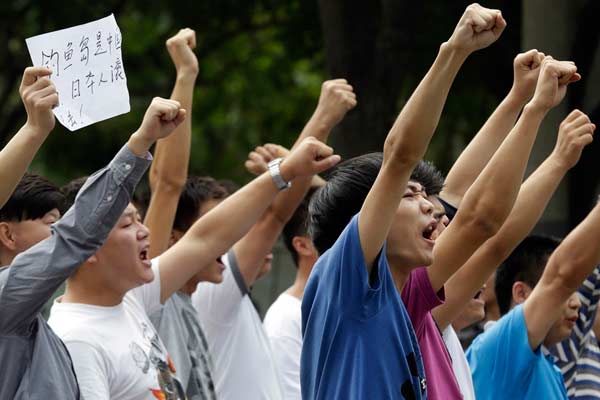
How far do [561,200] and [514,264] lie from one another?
11.7ft

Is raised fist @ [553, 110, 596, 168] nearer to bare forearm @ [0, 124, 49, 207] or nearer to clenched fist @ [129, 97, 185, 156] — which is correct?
clenched fist @ [129, 97, 185, 156]

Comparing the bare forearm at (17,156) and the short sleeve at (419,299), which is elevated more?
the bare forearm at (17,156)

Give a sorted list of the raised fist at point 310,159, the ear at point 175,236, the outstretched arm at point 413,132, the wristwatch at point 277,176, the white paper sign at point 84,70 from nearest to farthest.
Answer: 1. the outstretched arm at point 413,132
2. the white paper sign at point 84,70
3. the raised fist at point 310,159
4. the wristwatch at point 277,176
5. the ear at point 175,236

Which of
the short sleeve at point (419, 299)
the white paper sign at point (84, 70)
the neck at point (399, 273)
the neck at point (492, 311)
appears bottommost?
the neck at point (492, 311)

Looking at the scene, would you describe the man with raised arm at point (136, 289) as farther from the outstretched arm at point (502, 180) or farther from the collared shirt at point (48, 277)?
the outstretched arm at point (502, 180)

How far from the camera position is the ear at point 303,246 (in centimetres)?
642

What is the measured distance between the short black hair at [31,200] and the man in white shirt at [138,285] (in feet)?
0.77

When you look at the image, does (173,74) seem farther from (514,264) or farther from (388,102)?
(514,264)

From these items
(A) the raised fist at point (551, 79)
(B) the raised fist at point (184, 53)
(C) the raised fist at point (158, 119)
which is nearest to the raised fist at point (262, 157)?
(B) the raised fist at point (184, 53)

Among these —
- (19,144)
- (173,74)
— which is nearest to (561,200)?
(173,74)

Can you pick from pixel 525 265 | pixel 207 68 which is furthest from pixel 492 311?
pixel 207 68

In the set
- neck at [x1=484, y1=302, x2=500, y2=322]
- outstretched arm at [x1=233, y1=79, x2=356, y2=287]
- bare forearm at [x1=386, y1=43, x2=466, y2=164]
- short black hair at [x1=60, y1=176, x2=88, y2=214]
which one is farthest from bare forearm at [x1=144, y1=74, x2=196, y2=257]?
neck at [x1=484, y1=302, x2=500, y2=322]

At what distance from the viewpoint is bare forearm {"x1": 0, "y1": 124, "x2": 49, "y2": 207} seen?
3771 millimetres

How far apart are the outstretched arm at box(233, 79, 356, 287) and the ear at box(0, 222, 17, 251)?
131 centimetres
